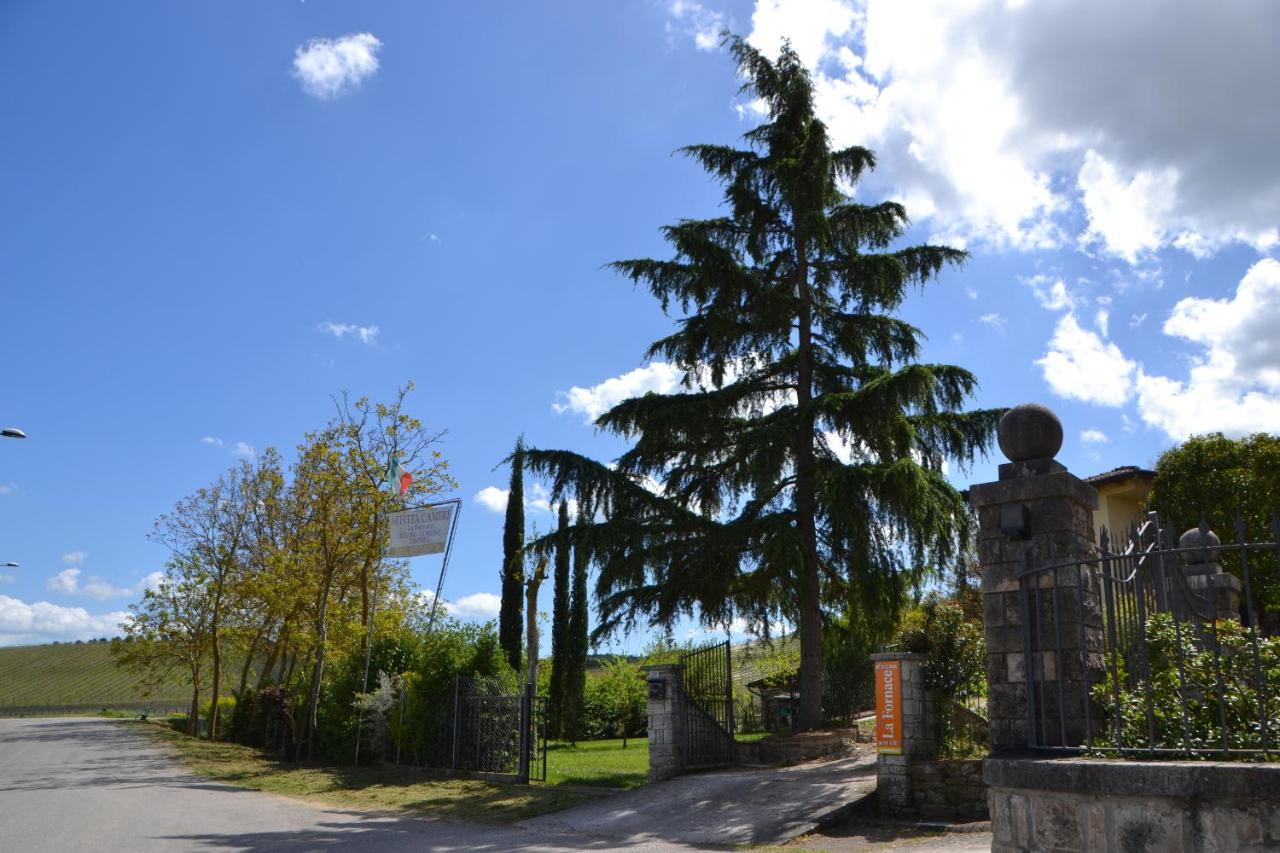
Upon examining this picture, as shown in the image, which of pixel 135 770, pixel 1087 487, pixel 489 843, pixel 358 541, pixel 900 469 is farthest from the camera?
pixel 358 541

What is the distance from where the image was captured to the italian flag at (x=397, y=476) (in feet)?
76.6

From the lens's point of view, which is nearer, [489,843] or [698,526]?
[489,843]

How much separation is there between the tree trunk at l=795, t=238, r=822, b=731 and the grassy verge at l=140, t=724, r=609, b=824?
462 centimetres

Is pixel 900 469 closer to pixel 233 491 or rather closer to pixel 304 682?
pixel 304 682

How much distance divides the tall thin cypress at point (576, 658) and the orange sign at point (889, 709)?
1395 centimetres

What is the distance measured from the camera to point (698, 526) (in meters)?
17.2

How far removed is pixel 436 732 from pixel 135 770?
7.00 metres

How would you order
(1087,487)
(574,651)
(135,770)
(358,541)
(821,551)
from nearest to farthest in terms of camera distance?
(1087,487), (821,551), (135,770), (358,541), (574,651)

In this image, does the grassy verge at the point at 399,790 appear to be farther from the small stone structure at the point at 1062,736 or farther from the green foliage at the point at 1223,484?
the green foliage at the point at 1223,484

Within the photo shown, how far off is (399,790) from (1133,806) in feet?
46.2

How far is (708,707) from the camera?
15844mm

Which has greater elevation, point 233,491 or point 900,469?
point 233,491

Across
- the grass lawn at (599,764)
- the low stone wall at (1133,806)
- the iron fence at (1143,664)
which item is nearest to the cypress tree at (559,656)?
the grass lawn at (599,764)

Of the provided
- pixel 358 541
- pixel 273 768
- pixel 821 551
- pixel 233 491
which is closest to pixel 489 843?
pixel 821 551
